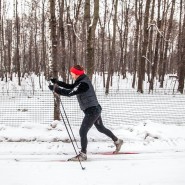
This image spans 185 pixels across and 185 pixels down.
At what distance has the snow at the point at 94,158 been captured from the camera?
515 centimetres

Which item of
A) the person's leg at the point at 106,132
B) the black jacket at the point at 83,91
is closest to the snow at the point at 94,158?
the person's leg at the point at 106,132

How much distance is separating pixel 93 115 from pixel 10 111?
8.11 metres

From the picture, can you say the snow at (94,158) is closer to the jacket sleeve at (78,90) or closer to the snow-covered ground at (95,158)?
the snow-covered ground at (95,158)

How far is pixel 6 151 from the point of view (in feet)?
22.6

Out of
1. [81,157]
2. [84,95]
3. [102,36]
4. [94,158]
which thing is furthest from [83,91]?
[102,36]

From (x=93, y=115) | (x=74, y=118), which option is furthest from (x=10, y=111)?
(x=93, y=115)

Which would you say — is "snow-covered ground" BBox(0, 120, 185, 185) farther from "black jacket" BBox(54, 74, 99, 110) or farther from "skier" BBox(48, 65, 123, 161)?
"black jacket" BBox(54, 74, 99, 110)

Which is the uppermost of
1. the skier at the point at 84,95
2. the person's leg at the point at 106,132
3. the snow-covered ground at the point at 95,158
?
the skier at the point at 84,95

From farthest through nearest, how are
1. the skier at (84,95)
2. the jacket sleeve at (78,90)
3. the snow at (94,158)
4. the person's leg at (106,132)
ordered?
the person's leg at (106,132)
the skier at (84,95)
the jacket sleeve at (78,90)
the snow at (94,158)

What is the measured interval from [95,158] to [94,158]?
23 millimetres

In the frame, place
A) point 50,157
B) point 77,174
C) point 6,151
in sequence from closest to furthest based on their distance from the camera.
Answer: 1. point 77,174
2. point 50,157
3. point 6,151

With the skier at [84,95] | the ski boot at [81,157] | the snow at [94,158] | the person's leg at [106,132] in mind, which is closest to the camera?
the snow at [94,158]

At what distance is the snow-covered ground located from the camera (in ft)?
16.9

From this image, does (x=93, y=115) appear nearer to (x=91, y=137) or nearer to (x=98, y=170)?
(x=98, y=170)
